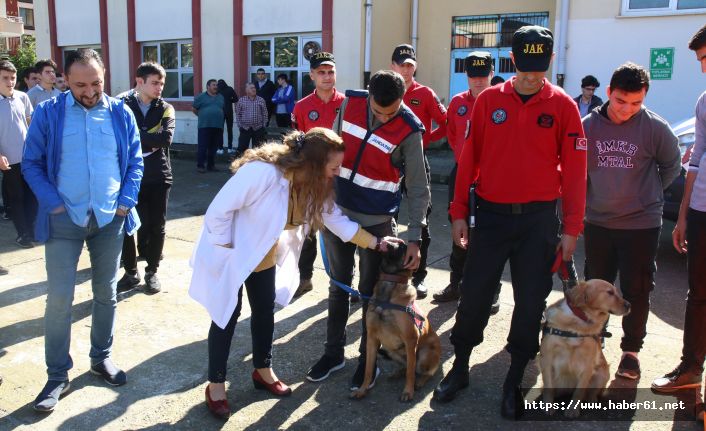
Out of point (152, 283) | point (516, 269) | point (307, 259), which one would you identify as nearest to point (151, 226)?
point (152, 283)

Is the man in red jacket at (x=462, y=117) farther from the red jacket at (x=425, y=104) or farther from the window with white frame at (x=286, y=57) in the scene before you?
the window with white frame at (x=286, y=57)

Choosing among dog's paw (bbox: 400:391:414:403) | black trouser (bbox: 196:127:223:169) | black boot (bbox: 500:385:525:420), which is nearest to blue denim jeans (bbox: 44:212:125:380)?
dog's paw (bbox: 400:391:414:403)

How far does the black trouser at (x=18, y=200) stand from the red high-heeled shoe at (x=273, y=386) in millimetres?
4511

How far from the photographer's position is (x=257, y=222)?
10.2 feet

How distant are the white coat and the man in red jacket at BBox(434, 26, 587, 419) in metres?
1.08

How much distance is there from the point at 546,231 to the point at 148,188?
351 cm

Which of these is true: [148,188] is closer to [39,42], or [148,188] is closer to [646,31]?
[646,31]

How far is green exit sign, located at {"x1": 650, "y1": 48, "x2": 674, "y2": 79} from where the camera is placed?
422 inches

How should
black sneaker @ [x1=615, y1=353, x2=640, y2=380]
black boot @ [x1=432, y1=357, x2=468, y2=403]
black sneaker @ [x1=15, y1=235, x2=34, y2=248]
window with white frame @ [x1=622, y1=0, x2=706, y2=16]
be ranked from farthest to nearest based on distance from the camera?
window with white frame @ [x1=622, y1=0, x2=706, y2=16] < black sneaker @ [x1=15, y1=235, x2=34, y2=248] < black sneaker @ [x1=615, y1=353, x2=640, y2=380] < black boot @ [x1=432, y1=357, x2=468, y2=403]

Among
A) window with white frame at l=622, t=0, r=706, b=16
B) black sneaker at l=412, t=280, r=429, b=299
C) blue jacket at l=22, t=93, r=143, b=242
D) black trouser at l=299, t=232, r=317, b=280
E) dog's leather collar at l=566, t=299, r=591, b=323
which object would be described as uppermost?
window with white frame at l=622, t=0, r=706, b=16

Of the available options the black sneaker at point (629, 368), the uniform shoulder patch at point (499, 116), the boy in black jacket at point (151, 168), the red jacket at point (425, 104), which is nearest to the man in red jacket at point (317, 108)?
the red jacket at point (425, 104)

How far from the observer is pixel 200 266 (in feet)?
10.5

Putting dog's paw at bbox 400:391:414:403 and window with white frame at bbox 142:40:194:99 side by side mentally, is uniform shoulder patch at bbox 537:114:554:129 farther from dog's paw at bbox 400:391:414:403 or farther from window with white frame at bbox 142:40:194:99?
window with white frame at bbox 142:40:194:99

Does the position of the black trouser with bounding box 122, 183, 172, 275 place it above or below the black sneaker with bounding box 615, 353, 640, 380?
above
